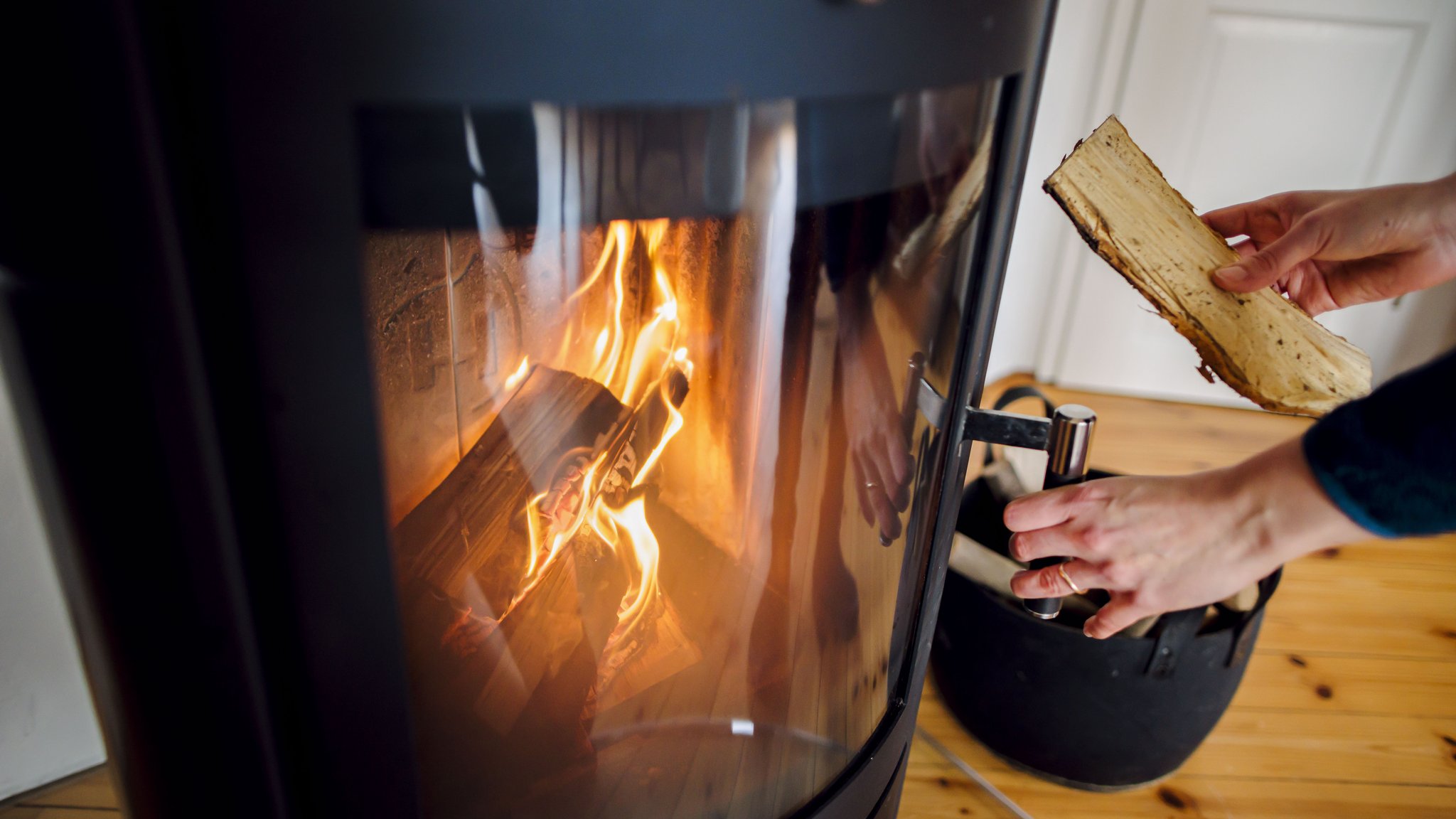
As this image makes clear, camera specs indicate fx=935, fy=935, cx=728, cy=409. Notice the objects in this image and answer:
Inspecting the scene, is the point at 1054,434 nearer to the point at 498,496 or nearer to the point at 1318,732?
the point at 498,496

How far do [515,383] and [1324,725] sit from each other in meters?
1.28

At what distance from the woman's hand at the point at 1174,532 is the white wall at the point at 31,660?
33.8 inches

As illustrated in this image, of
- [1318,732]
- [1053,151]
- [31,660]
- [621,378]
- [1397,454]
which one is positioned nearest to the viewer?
[1397,454]

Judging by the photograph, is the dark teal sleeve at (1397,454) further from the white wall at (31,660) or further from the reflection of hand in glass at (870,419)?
the white wall at (31,660)

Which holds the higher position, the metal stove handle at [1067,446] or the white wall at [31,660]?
the metal stove handle at [1067,446]

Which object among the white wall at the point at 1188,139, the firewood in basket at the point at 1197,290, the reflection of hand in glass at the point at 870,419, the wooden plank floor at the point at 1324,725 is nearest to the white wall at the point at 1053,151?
the white wall at the point at 1188,139

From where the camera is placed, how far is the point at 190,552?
395 mm

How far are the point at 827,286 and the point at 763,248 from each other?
0.16ft

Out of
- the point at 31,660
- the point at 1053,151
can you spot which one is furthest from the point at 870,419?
the point at 1053,151

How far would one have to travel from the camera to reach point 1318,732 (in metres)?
1.28

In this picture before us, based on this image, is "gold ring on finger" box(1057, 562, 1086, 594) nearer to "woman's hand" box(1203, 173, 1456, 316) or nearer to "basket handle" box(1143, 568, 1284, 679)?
"woman's hand" box(1203, 173, 1456, 316)

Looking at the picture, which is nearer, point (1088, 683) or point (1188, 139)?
point (1088, 683)

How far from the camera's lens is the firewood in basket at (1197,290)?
2.26ft

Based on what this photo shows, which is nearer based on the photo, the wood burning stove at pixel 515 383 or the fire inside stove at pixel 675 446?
the wood burning stove at pixel 515 383
